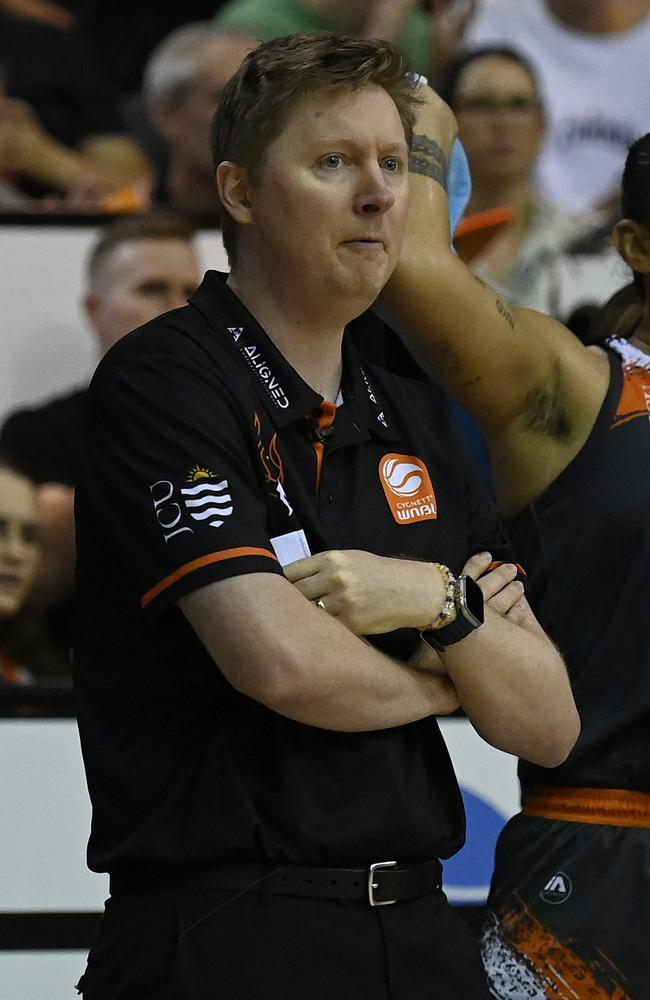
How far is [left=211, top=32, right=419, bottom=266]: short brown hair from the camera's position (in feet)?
6.24

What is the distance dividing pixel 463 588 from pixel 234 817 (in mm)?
393

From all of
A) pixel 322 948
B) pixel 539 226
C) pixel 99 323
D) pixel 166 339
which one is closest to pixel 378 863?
pixel 322 948

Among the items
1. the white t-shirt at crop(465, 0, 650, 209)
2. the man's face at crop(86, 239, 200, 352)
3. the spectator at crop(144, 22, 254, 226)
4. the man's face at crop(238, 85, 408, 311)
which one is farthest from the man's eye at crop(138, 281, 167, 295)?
the man's face at crop(238, 85, 408, 311)

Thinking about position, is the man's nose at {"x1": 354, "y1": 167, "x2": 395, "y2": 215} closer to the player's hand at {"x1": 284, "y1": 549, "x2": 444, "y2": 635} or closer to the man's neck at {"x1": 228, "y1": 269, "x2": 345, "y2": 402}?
the man's neck at {"x1": 228, "y1": 269, "x2": 345, "y2": 402}

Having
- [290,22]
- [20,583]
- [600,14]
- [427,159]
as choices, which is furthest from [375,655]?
[600,14]

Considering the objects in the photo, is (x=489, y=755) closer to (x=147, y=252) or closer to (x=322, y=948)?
(x=147, y=252)

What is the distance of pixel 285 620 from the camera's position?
5.73 feet

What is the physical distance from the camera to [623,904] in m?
2.20

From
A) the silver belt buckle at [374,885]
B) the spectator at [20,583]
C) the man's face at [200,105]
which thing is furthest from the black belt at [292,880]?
the man's face at [200,105]

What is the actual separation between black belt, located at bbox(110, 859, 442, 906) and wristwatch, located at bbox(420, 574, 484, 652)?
27cm

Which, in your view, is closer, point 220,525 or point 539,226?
point 220,525

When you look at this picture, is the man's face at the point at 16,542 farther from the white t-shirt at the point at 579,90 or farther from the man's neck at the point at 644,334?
the man's neck at the point at 644,334

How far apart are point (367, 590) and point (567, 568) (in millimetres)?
583

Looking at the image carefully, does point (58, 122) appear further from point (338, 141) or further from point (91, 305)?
point (338, 141)
